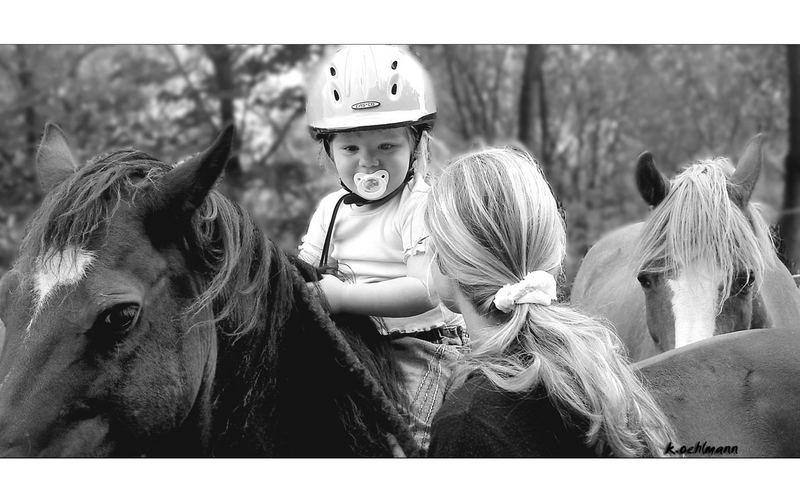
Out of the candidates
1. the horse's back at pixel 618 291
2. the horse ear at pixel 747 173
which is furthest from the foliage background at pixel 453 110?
the horse ear at pixel 747 173

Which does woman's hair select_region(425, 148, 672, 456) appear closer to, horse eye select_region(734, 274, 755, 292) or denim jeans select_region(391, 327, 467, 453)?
denim jeans select_region(391, 327, 467, 453)

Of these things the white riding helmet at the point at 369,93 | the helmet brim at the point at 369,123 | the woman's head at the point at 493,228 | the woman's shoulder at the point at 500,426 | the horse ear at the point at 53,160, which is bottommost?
the woman's shoulder at the point at 500,426

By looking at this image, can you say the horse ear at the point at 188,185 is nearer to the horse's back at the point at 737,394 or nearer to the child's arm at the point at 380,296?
the child's arm at the point at 380,296

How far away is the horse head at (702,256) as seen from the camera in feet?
11.2

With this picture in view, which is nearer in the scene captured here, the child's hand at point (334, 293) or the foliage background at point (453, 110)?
the child's hand at point (334, 293)

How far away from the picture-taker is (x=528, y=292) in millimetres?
1811

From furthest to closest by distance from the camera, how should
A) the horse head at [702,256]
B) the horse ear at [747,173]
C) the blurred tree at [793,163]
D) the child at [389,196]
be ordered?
the blurred tree at [793,163] → the horse ear at [747,173] → the horse head at [702,256] → the child at [389,196]

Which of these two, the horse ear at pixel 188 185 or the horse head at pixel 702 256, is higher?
the horse ear at pixel 188 185

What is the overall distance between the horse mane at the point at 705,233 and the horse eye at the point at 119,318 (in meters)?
2.38

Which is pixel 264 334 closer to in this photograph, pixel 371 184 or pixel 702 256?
pixel 371 184

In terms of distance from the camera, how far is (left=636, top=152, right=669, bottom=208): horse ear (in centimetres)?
374

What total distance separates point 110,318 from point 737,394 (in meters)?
1.58

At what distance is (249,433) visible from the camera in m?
2.25

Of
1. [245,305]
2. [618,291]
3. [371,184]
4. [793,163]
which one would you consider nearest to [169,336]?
[245,305]
